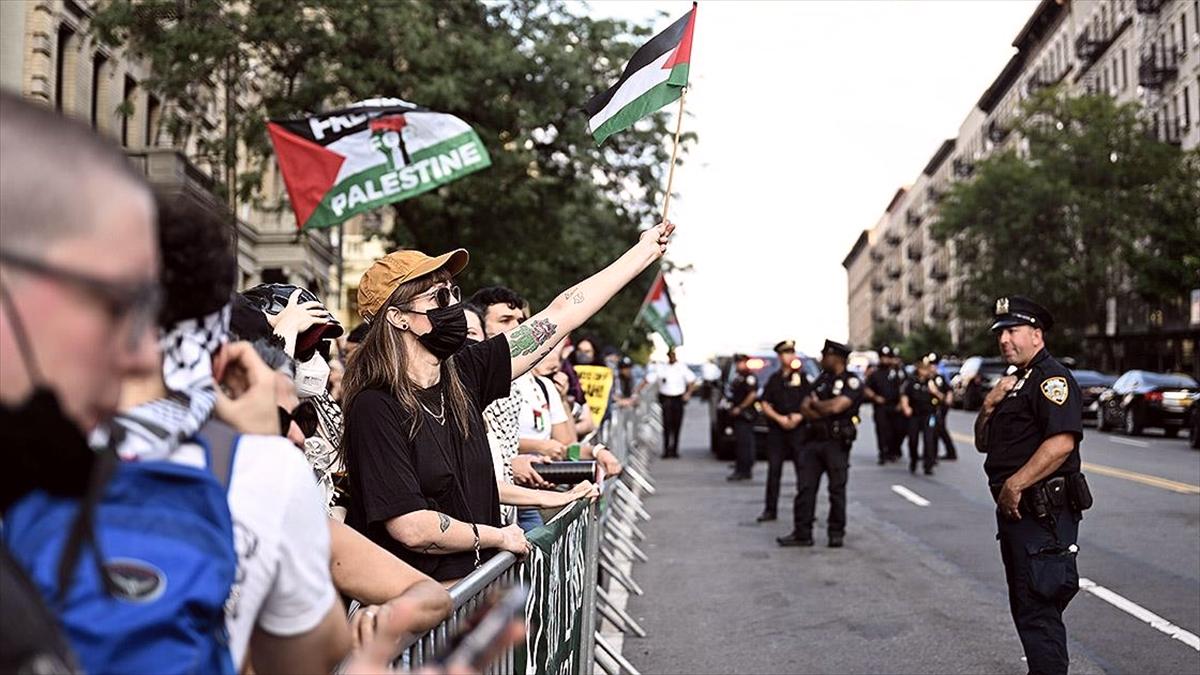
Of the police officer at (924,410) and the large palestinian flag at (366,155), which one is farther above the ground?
the large palestinian flag at (366,155)

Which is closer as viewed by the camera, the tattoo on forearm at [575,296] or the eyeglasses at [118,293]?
the eyeglasses at [118,293]

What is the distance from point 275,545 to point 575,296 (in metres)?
3.26

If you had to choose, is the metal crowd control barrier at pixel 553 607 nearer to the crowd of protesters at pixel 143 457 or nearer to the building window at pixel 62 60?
the crowd of protesters at pixel 143 457

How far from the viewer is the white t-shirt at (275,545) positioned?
195 centimetres

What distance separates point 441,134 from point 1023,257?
49.1 m

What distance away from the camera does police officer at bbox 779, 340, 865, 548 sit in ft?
45.1

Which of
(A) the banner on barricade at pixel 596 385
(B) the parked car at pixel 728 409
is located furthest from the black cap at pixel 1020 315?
(B) the parked car at pixel 728 409

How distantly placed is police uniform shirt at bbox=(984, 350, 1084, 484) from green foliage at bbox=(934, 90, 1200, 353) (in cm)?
4678

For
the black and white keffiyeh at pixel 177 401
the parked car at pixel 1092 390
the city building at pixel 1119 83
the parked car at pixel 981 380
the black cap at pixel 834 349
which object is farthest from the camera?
the city building at pixel 1119 83

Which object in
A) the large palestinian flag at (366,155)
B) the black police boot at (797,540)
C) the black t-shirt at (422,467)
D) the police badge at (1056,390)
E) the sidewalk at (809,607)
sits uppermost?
the large palestinian flag at (366,155)

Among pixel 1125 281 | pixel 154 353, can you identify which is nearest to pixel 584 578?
pixel 154 353

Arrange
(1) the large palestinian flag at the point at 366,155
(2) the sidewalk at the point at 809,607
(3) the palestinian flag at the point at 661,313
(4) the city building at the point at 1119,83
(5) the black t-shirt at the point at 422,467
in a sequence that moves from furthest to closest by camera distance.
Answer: (4) the city building at the point at 1119,83, (3) the palestinian flag at the point at 661,313, (1) the large palestinian flag at the point at 366,155, (2) the sidewalk at the point at 809,607, (5) the black t-shirt at the point at 422,467

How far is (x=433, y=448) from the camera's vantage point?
14.7 feet

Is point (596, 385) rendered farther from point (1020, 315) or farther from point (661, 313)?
point (661, 313)
